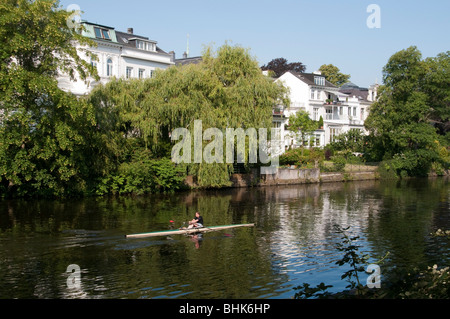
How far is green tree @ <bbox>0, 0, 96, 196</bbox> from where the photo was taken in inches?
1194

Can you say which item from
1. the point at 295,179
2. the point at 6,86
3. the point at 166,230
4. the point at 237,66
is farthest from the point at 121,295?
the point at 295,179

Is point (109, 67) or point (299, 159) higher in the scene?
point (109, 67)

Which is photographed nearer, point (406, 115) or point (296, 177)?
point (296, 177)

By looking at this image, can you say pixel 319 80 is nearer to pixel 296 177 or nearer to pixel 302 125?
pixel 302 125

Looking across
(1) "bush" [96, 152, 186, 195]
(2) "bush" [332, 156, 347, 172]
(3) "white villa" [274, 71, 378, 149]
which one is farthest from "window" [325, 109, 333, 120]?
(1) "bush" [96, 152, 186, 195]

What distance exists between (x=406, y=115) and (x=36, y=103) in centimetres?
4509

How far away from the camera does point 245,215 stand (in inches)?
1235

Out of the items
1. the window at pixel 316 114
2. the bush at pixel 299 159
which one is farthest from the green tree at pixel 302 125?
the window at pixel 316 114

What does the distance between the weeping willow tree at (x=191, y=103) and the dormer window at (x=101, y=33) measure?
1364 centimetres

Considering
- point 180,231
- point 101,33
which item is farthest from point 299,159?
point 180,231

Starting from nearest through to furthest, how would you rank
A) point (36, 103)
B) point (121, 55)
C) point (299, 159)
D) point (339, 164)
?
1. point (36, 103)
2. point (121, 55)
3. point (299, 159)
4. point (339, 164)

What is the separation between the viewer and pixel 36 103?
32.6m

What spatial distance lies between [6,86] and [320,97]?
187 ft

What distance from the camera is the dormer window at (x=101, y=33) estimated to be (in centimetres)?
5200
